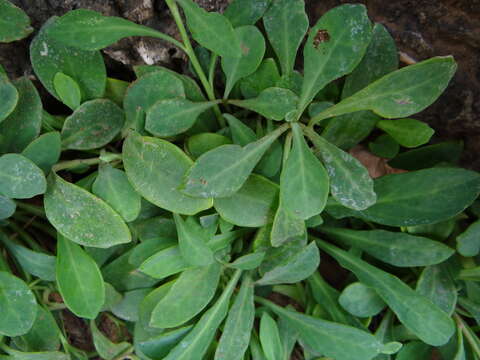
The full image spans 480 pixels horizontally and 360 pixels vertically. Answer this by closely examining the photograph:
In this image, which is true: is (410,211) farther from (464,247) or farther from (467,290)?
(467,290)

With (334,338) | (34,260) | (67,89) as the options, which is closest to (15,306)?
(34,260)

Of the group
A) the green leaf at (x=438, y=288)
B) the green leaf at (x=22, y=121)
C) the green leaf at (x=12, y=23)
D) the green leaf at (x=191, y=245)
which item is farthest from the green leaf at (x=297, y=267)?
the green leaf at (x=12, y=23)

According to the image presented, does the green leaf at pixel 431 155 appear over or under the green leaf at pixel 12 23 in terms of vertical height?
under

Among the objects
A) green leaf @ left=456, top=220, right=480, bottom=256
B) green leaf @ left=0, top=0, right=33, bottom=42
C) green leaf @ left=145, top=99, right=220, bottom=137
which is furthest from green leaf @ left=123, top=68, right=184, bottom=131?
green leaf @ left=456, top=220, right=480, bottom=256

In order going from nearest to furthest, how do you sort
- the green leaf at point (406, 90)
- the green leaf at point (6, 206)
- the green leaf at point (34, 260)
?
the green leaf at point (406, 90)
the green leaf at point (6, 206)
the green leaf at point (34, 260)

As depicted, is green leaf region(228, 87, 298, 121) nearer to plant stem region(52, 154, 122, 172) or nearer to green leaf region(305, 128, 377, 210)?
green leaf region(305, 128, 377, 210)

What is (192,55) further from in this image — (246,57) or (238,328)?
(238,328)

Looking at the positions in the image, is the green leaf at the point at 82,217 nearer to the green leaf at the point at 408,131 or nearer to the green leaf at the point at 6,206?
the green leaf at the point at 6,206
